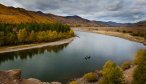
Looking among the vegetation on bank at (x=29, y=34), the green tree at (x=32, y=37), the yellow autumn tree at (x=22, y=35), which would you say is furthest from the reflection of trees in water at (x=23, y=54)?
the yellow autumn tree at (x=22, y=35)

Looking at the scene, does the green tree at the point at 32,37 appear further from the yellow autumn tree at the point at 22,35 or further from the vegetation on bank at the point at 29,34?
the yellow autumn tree at the point at 22,35

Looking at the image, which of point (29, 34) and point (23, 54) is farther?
point (29, 34)

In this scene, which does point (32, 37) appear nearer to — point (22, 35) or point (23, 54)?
point (22, 35)

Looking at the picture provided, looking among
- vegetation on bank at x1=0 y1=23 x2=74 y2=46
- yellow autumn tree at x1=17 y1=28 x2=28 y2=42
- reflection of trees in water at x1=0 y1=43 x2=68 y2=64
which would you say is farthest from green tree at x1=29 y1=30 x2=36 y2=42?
reflection of trees in water at x1=0 y1=43 x2=68 y2=64

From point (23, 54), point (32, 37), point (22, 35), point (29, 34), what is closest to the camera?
point (23, 54)

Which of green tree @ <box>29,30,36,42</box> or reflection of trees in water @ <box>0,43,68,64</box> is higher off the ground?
green tree @ <box>29,30,36,42</box>

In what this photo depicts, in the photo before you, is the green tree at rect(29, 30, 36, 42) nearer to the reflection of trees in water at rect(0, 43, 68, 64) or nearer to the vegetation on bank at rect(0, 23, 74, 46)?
the vegetation on bank at rect(0, 23, 74, 46)

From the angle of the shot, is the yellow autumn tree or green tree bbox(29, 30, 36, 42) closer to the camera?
the yellow autumn tree

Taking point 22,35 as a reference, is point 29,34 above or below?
above

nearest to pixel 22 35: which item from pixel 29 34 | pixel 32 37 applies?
pixel 32 37

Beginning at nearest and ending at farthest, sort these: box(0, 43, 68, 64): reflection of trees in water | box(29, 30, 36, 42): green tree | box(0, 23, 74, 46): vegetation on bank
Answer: box(0, 43, 68, 64): reflection of trees in water
box(0, 23, 74, 46): vegetation on bank
box(29, 30, 36, 42): green tree
